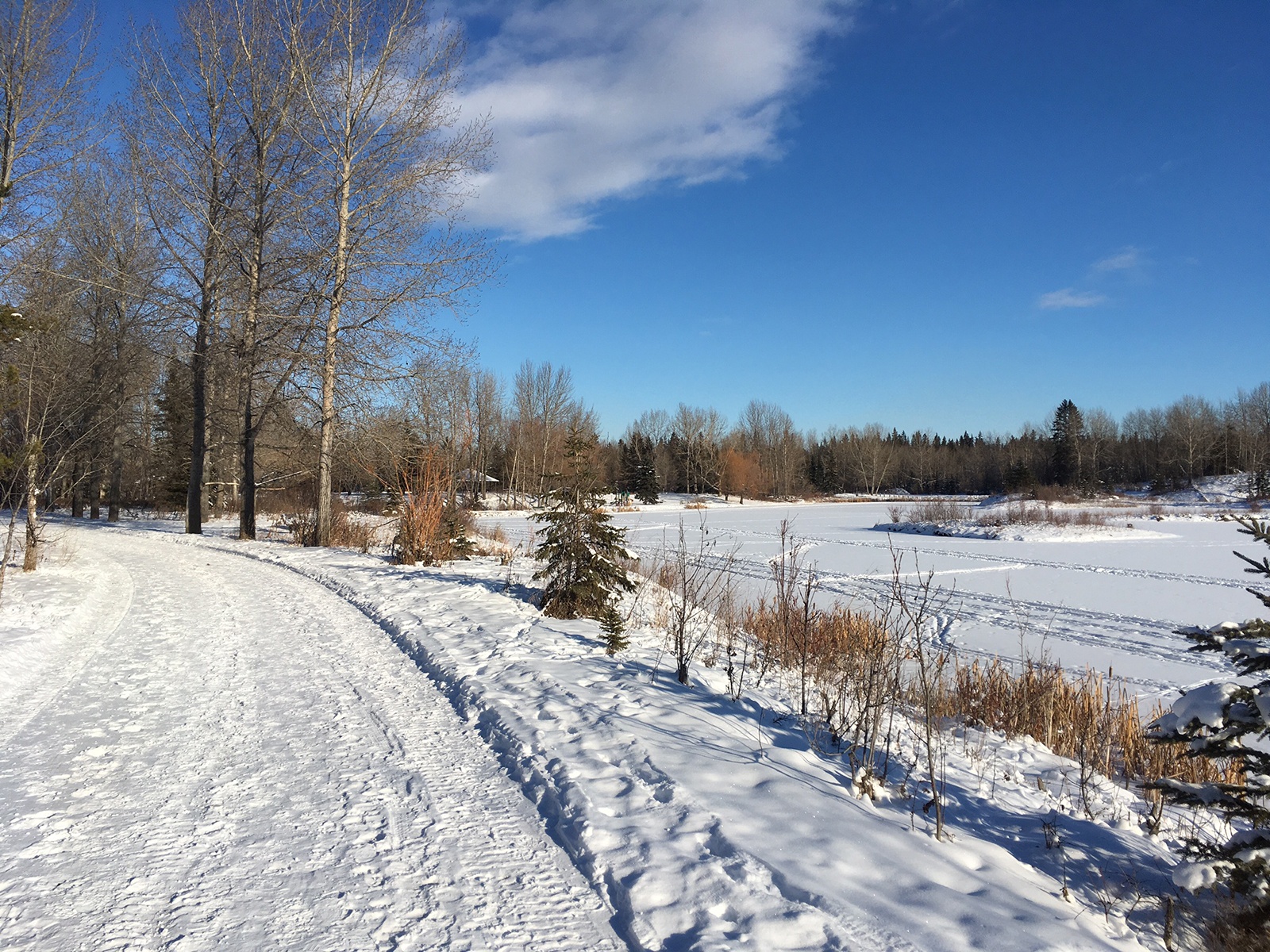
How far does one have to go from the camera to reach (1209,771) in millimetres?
5160

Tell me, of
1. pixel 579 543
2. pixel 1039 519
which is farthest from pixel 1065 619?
pixel 1039 519

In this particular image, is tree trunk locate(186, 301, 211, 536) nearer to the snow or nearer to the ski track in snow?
the ski track in snow

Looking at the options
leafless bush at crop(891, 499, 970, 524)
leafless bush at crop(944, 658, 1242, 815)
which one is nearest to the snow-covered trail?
leafless bush at crop(944, 658, 1242, 815)

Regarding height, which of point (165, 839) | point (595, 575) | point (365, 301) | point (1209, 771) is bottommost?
point (1209, 771)

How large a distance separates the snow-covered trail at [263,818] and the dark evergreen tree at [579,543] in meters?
2.32

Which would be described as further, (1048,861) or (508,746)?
(508,746)

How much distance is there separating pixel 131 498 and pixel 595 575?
1466 inches

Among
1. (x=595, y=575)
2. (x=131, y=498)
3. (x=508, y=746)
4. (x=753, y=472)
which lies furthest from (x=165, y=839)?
(x=753, y=472)

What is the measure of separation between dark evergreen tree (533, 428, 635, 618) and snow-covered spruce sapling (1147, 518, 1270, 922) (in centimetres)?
539

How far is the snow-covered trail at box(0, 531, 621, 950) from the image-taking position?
2.49m

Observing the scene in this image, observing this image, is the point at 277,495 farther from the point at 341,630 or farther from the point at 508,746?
the point at 508,746

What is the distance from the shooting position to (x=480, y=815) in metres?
3.37

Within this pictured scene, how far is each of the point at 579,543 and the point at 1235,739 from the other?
229 inches

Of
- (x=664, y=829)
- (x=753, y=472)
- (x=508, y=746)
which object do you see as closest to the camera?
(x=664, y=829)
